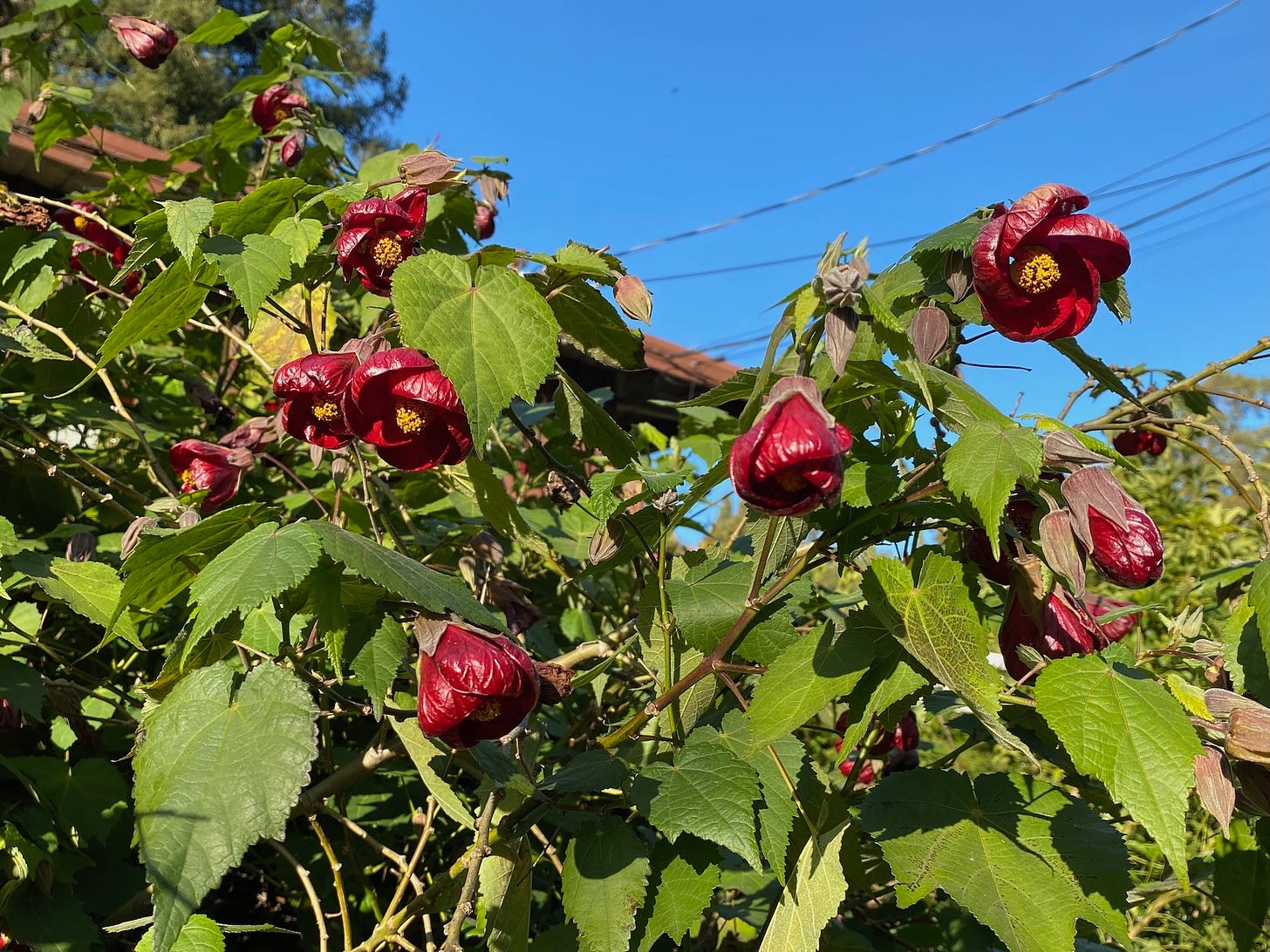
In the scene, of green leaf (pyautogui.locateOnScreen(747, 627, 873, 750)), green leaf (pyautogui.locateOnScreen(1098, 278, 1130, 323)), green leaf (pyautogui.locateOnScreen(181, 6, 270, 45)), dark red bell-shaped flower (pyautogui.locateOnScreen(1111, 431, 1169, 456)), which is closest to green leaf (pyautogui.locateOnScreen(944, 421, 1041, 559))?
green leaf (pyautogui.locateOnScreen(747, 627, 873, 750))

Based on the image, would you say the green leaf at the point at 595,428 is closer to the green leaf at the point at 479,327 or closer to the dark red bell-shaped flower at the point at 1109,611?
the green leaf at the point at 479,327

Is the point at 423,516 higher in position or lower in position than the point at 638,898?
higher

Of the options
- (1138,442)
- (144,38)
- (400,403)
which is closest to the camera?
(400,403)

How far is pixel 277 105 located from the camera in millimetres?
2062

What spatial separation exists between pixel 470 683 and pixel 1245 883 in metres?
0.97

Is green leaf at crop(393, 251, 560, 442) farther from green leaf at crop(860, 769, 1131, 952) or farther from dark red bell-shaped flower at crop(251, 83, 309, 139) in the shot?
dark red bell-shaped flower at crop(251, 83, 309, 139)

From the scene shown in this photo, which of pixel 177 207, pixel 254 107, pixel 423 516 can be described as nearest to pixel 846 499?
pixel 177 207

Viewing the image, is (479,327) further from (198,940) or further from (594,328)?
(198,940)

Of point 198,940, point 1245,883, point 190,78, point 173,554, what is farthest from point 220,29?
→ point 190,78

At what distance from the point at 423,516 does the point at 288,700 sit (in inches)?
47.3

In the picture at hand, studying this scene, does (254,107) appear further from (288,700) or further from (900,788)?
(900,788)

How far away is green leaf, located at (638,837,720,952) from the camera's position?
0.97 metres

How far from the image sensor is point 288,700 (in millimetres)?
885

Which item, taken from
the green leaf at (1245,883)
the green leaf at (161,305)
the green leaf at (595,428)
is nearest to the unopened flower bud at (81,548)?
the green leaf at (161,305)
